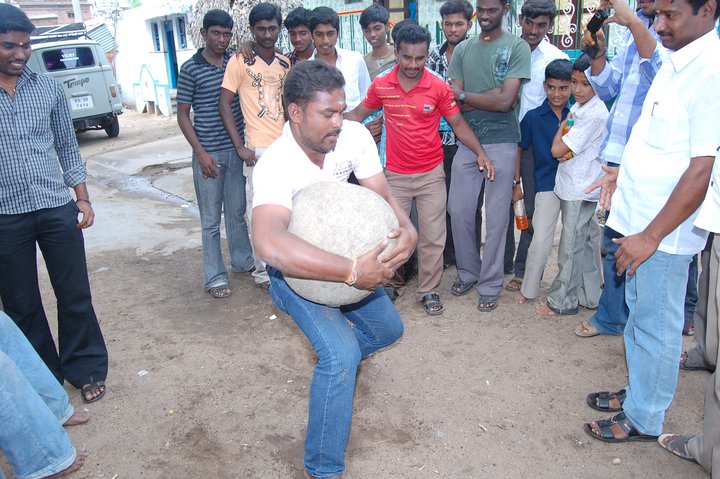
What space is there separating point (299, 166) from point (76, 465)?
1.99m

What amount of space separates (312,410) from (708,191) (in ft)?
6.53

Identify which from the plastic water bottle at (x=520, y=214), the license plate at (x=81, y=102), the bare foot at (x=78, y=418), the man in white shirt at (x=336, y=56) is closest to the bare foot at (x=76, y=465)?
the bare foot at (x=78, y=418)

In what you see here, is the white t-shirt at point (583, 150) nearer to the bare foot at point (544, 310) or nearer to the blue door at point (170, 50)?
the bare foot at point (544, 310)

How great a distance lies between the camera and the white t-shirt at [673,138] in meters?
2.44

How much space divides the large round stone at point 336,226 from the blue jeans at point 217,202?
2.59 metres

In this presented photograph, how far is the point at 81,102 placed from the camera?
13.7 metres

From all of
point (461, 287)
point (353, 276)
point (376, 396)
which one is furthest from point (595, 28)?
point (376, 396)

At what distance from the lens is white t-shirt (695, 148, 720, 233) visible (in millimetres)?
2396

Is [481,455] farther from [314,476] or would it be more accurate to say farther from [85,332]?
[85,332]

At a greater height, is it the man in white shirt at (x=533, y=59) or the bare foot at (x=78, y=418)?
the man in white shirt at (x=533, y=59)

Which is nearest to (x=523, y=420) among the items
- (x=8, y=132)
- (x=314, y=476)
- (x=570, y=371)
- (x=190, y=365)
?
(x=570, y=371)

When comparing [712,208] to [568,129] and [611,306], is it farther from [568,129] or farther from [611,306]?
[568,129]

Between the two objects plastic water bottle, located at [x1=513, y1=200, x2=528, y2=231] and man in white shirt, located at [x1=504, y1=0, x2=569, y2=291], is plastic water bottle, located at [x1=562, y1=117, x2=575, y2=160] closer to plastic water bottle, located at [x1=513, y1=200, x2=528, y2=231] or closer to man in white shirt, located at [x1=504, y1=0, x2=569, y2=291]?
man in white shirt, located at [x1=504, y1=0, x2=569, y2=291]

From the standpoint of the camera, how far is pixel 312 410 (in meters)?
2.66
